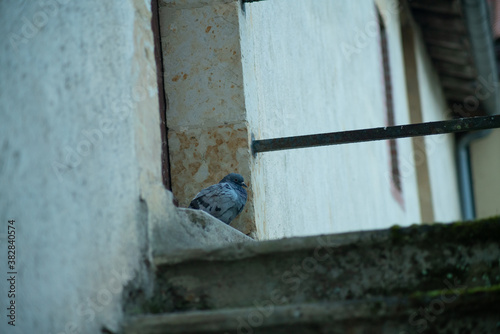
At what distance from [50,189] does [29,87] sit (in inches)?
11.0

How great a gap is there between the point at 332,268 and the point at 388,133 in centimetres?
95

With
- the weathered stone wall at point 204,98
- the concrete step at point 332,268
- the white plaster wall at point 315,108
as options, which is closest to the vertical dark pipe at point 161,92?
the weathered stone wall at point 204,98

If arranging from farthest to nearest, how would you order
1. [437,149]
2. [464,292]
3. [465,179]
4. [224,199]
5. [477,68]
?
[465,179] → [437,149] → [477,68] → [224,199] → [464,292]

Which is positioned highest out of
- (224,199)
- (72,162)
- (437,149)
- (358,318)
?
(437,149)

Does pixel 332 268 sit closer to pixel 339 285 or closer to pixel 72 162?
pixel 339 285

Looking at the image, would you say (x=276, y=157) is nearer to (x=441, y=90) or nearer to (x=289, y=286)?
(x=289, y=286)

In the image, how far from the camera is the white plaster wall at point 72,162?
5.85 feet

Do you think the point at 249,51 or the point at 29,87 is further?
the point at 249,51

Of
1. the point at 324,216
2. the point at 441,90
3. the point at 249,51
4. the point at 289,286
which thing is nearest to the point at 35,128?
the point at 289,286

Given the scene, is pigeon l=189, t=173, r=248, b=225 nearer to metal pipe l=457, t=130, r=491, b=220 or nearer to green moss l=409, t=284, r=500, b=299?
green moss l=409, t=284, r=500, b=299

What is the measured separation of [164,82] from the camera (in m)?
3.00

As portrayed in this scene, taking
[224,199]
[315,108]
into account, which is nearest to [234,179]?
[224,199]

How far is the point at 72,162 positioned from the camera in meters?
1.87

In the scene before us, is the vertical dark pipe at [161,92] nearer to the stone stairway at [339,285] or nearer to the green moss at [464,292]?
the stone stairway at [339,285]
